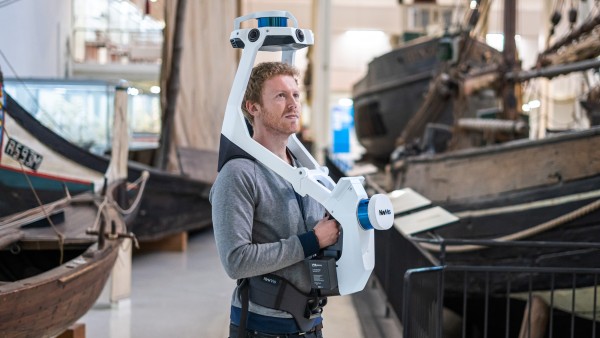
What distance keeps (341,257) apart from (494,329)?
4835 mm

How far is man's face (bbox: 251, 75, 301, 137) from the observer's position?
2.30 m

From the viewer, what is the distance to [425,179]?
8.29 m

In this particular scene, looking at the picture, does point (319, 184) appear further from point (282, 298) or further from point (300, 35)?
point (300, 35)

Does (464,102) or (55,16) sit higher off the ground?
(55,16)

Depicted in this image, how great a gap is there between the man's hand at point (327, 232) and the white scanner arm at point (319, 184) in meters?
0.03

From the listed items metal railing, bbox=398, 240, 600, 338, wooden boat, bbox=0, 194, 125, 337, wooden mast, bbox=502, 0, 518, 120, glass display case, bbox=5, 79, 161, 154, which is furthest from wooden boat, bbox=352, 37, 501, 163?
wooden boat, bbox=0, 194, 125, 337

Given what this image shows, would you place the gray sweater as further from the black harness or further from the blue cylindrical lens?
the blue cylindrical lens

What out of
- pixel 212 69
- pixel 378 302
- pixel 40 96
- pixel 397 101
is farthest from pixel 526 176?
pixel 397 101

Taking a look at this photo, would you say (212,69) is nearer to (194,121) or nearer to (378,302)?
(194,121)

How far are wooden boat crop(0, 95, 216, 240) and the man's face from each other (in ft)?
13.1

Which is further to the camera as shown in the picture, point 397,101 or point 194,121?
point 397,101

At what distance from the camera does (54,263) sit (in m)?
5.71

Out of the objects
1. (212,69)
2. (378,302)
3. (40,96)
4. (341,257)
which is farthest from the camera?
(212,69)

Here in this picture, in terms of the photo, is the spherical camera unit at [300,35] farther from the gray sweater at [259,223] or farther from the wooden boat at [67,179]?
the wooden boat at [67,179]
